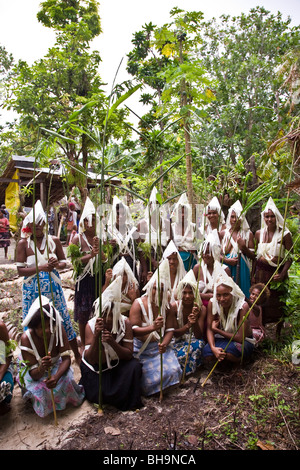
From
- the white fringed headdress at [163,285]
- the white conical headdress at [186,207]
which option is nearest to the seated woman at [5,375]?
the white fringed headdress at [163,285]

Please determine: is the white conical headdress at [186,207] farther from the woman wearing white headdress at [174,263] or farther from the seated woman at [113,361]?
the seated woman at [113,361]

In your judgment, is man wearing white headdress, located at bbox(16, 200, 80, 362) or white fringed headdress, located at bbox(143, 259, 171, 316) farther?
man wearing white headdress, located at bbox(16, 200, 80, 362)

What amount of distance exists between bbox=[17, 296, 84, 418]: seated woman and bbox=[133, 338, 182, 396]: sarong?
0.65 m

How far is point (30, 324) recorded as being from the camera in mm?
2801

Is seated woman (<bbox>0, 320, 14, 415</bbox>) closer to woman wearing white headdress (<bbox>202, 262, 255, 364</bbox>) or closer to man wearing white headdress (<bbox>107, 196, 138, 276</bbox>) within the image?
man wearing white headdress (<bbox>107, 196, 138, 276</bbox>)

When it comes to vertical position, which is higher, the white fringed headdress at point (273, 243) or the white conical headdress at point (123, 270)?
the white fringed headdress at point (273, 243)

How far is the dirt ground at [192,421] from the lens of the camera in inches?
91.8

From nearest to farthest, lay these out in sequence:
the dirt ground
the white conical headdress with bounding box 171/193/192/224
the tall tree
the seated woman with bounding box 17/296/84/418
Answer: the dirt ground → the seated woman with bounding box 17/296/84/418 → the white conical headdress with bounding box 171/193/192/224 → the tall tree

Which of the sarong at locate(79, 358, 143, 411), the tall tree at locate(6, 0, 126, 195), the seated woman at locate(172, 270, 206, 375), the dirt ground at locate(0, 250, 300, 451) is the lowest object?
the dirt ground at locate(0, 250, 300, 451)

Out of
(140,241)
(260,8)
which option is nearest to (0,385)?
(140,241)

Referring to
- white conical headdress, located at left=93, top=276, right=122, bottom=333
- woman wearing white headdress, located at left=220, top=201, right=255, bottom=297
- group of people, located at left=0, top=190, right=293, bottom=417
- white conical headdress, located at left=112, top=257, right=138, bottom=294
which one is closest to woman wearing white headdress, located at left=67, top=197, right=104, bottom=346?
group of people, located at left=0, top=190, right=293, bottom=417

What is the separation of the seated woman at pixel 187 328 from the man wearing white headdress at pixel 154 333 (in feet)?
0.44

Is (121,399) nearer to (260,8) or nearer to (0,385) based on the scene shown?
(0,385)

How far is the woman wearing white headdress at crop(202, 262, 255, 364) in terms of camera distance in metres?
3.23
